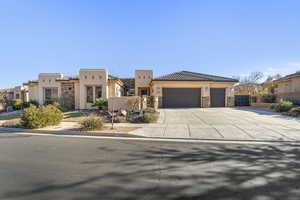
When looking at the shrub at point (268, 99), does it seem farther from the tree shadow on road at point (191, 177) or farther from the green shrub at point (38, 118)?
the green shrub at point (38, 118)

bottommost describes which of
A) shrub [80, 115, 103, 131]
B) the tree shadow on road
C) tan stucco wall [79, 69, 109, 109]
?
the tree shadow on road

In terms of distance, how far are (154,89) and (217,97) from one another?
335 inches

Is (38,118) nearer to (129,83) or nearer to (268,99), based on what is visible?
(129,83)

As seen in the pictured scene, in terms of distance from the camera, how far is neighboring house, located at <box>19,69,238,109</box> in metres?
16.4

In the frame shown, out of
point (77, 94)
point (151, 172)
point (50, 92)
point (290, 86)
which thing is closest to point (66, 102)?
point (77, 94)

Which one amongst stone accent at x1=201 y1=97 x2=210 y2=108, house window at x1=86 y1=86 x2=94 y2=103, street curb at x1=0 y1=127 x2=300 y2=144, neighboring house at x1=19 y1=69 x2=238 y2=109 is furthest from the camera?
stone accent at x1=201 y1=97 x2=210 y2=108

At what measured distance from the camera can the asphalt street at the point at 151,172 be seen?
8.58 feet

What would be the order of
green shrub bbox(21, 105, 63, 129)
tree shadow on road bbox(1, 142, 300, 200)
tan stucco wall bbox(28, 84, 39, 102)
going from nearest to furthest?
tree shadow on road bbox(1, 142, 300, 200), green shrub bbox(21, 105, 63, 129), tan stucco wall bbox(28, 84, 39, 102)

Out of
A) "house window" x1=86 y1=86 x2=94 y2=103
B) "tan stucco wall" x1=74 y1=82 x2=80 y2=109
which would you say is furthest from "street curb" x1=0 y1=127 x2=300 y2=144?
"house window" x1=86 y1=86 x2=94 y2=103

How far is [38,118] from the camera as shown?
331 inches

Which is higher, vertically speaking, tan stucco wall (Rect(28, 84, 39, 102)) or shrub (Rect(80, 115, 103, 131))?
tan stucco wall (Rect(28, 84, 39, 102))

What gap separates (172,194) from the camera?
259cm

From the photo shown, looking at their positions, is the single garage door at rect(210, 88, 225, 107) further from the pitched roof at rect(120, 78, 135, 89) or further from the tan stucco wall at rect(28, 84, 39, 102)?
the tan stucco wall at rect(28, 84, 39, 102)

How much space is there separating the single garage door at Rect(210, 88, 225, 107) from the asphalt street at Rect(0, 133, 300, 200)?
13575mm
